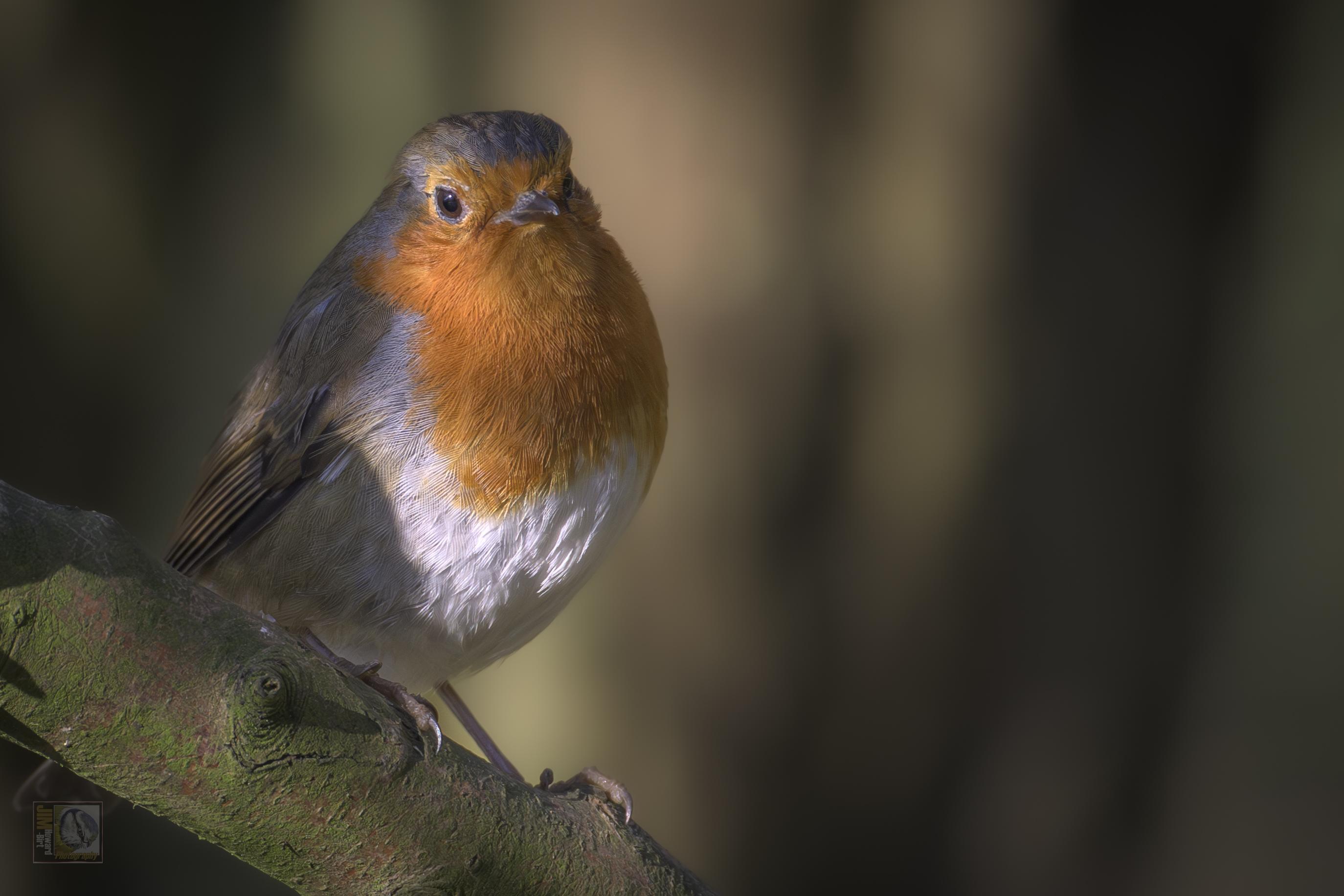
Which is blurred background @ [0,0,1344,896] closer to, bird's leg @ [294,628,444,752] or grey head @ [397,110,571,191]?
grey head @ [397,110,571,191]

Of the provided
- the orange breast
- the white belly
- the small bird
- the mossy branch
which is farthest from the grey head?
the mossy branch

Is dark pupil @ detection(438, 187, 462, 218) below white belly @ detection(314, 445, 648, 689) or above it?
above

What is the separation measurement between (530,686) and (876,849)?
3.70ft

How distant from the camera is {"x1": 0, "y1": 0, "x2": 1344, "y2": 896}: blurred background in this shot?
321cm

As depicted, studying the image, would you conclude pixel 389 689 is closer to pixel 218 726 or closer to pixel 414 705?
pixel 414 705

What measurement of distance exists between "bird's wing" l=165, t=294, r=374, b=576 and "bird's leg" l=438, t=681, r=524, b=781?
1.99 ft

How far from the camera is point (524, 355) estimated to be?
2.15m

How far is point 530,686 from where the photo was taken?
3.59m

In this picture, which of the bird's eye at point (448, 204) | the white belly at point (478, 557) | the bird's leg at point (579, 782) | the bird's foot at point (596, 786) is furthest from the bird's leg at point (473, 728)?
the bird's eye at point (448, 204)

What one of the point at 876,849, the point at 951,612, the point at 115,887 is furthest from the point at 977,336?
the point at 115,887

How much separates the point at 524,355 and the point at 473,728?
1.05 meters

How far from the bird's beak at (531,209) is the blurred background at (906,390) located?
1069 mm

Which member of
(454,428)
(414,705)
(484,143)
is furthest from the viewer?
(484,143)

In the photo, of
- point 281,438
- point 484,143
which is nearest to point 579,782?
point 281,438
